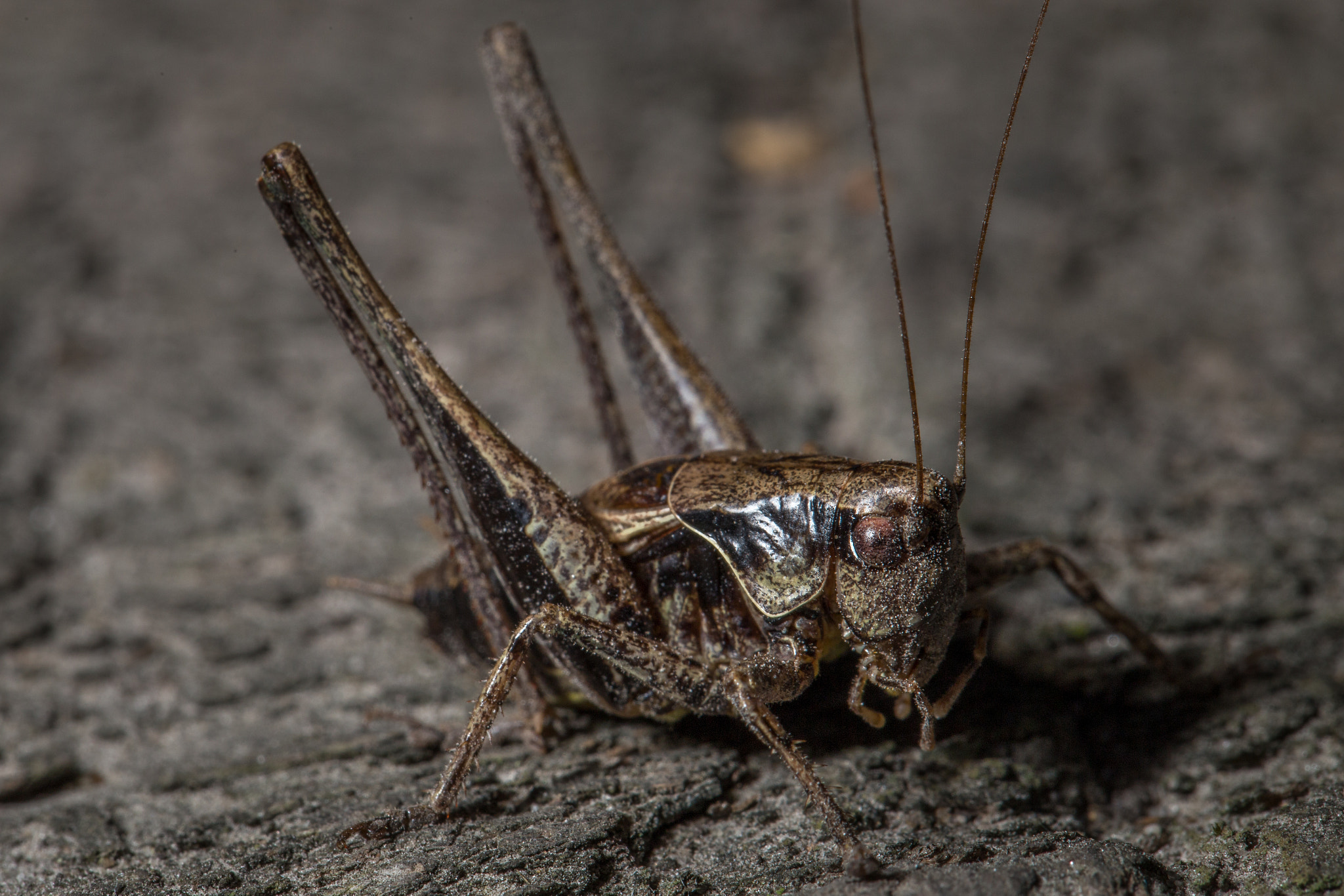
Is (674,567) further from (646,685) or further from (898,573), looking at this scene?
(898,573)

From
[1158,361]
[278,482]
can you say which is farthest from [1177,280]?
[278,482]

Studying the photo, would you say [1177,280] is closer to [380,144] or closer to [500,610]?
[500,610]

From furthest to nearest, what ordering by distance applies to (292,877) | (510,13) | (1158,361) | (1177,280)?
(510,13)
(1177,280)
(1158,361)
(292,877)

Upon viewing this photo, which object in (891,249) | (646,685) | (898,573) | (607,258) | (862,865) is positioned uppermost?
(607,258)

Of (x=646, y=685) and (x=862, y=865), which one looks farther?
(x=646, y=685)

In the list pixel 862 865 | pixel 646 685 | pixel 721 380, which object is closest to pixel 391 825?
pixel 646 685
